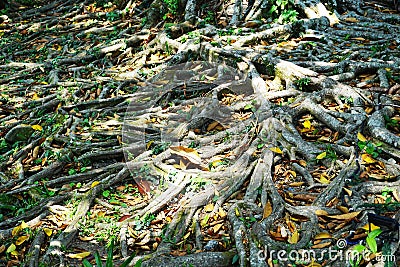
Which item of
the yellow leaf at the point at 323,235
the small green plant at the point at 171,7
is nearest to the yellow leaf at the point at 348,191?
the yellow leaf at the point at 323,235

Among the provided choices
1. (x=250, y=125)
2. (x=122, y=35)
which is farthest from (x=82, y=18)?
(x=250, y=125)

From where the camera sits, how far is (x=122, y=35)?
24.8 ft

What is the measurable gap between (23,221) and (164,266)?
1.42m

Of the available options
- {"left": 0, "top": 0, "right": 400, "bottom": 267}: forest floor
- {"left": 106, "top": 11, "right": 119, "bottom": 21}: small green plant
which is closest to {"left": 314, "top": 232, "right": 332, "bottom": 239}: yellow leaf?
{"left": 0, "top": 0, "right": 400, "bottom": 267}: forest floor

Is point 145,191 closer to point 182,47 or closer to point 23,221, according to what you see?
point 23,221

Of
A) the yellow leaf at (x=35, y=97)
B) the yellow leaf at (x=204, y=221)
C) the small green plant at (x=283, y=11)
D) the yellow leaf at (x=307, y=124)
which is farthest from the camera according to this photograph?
the small green plant at (x=283, y=11)

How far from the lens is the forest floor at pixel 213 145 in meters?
3.16

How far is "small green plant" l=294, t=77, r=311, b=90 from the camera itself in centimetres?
478

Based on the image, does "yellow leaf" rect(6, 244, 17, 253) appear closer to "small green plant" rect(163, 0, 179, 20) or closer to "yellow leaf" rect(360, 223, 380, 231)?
"yellow leaf" rect(360, 223, 380, 231)

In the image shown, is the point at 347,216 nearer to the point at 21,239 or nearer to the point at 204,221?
the point at 204,221

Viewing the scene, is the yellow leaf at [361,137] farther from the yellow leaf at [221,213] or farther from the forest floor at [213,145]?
the yellow leaf at [221,213]

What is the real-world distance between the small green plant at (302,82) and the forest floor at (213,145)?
0.01 meters

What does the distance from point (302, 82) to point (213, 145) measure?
1.18 m

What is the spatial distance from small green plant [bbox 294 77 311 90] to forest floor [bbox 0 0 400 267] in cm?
1
